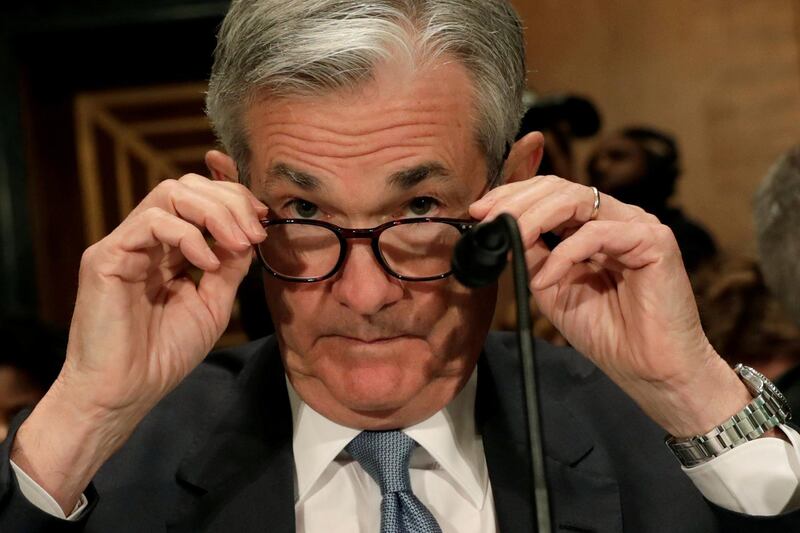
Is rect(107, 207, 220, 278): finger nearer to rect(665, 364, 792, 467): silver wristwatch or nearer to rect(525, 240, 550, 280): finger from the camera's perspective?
rect(525, 240, 550, 280): finger

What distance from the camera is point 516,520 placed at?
1899mm

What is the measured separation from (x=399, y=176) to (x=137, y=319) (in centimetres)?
42

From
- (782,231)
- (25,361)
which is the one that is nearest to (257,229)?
(782,231)

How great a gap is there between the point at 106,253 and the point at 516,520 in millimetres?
726

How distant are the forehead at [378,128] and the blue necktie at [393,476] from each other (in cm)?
41

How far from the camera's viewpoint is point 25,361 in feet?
9.83

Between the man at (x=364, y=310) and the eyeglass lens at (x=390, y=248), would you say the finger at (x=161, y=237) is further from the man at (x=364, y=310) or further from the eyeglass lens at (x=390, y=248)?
the eyeglass lens at (x=390, y=248)

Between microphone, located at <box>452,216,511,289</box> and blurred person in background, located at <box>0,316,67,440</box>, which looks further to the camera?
blurred person in background, located at <box>0,316,67,440</box>

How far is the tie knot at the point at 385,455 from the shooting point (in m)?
1.88

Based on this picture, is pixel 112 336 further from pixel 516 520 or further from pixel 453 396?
pixel 516 520

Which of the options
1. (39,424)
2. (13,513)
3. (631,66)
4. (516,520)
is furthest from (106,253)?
(631,66)

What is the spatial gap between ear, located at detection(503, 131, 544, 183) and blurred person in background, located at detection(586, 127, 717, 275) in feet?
5.23

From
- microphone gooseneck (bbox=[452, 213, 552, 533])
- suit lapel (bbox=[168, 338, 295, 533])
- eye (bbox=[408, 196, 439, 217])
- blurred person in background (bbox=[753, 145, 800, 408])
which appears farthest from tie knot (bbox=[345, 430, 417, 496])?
blurred person in background (bbox=[753, 145, 800, 408])

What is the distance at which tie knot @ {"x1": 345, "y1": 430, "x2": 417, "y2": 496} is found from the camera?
1881mm
